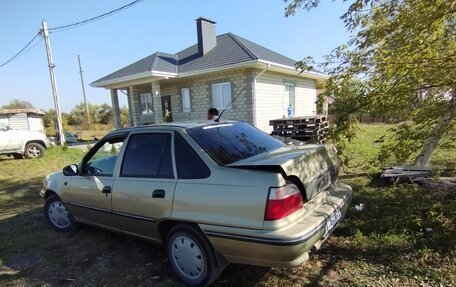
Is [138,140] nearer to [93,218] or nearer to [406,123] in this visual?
[93,218]

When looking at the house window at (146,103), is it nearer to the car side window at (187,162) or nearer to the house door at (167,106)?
the house door at (167,106)

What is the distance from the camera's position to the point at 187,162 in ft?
9.73

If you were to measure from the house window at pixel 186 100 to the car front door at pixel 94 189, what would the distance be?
37.5ft

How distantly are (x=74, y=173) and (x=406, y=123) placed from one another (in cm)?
470

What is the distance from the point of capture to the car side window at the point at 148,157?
315cm

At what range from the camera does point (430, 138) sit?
419 cm

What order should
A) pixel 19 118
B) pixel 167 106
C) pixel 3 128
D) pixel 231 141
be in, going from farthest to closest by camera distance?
pixel 19 118 → pixel 167 106 → pixel 3 128 → pixel 231 141

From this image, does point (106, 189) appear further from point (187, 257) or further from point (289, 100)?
point (289, 100)

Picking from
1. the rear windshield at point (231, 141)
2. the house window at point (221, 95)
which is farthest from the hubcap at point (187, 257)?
the house window at point (221, 95)

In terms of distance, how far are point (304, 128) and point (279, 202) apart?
5783 millimetres

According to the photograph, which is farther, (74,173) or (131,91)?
(131,91)

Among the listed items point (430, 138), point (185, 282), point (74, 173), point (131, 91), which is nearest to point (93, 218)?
point (74, 173)

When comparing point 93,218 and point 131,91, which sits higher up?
point 131,91

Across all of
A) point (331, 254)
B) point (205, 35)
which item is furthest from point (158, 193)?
point (205, 35)
